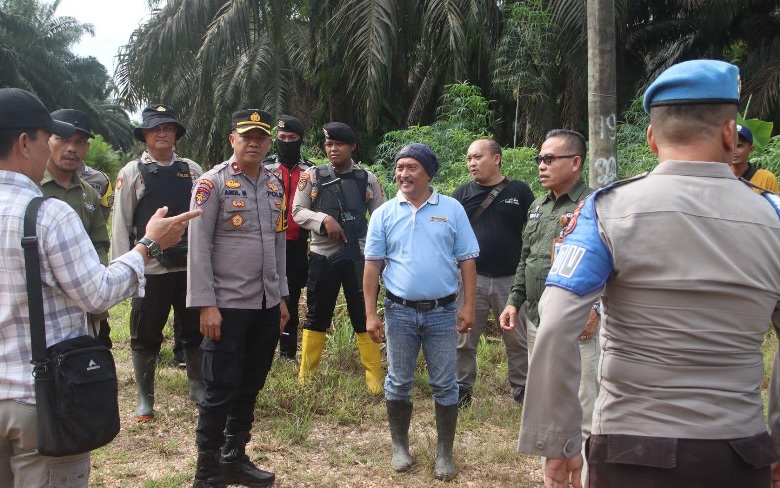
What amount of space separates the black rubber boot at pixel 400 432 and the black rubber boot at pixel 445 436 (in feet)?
0.61

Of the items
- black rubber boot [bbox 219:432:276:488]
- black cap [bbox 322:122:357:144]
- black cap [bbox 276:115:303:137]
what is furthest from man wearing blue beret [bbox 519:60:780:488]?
black cap [bbox 276:115:303:137]

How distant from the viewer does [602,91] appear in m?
4.77

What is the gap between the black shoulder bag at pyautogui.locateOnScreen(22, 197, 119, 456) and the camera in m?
2.18

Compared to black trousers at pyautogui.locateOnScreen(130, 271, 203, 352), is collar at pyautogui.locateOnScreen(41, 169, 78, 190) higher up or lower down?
higher up

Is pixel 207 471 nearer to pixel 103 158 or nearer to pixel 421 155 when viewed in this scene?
pixel 421 155

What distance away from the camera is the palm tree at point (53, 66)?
1647 inches

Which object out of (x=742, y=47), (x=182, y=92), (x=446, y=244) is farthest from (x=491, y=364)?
(x=182, y=92)

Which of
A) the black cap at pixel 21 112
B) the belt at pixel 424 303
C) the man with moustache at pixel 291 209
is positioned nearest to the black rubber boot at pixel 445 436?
the belt at pixel 424 303

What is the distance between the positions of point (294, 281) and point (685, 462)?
462 centimetres

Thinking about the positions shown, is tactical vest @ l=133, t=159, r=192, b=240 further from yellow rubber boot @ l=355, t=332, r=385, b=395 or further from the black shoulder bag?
the black shoulder bag

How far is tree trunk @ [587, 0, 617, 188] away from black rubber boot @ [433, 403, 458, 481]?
1895mm

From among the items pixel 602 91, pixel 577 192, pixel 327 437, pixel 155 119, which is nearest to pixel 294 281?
A: pixel 327 437

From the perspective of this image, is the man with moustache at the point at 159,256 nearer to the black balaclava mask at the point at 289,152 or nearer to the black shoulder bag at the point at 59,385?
the black balaclava mask at the point at 289,152

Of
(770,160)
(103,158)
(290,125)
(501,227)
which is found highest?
(103,158)
